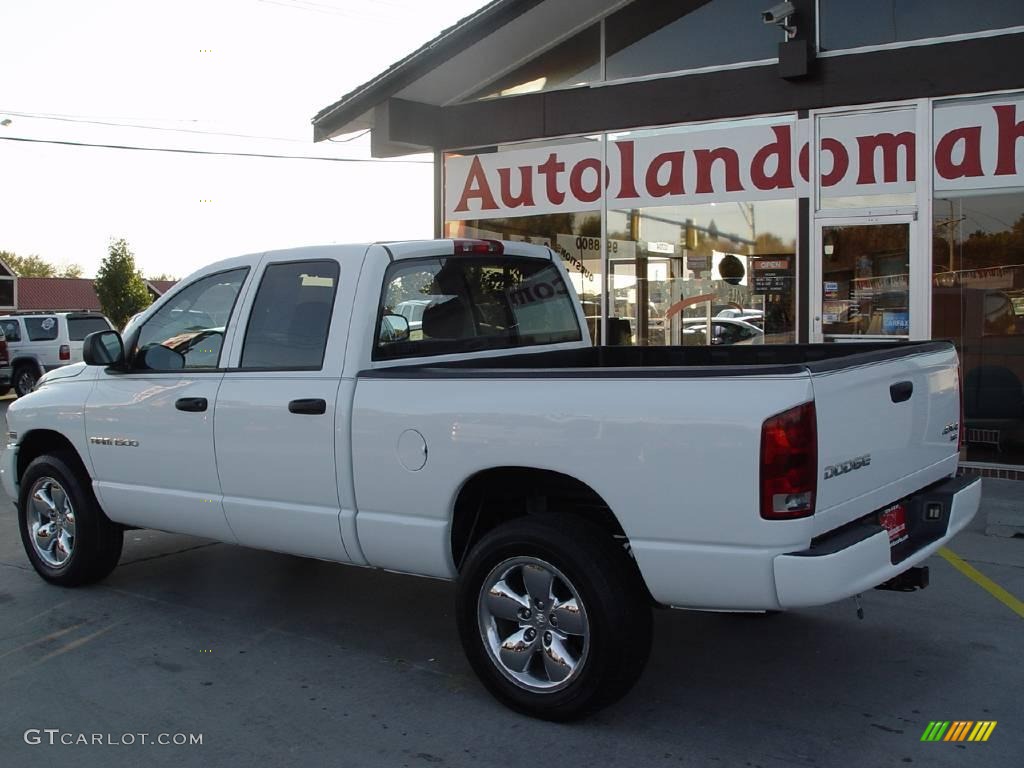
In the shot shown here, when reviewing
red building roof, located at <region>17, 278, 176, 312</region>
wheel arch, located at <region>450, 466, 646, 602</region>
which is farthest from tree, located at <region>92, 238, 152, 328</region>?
wheel arch, located at <region>450, 466, 646, 602</region>

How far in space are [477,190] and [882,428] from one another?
887 cm

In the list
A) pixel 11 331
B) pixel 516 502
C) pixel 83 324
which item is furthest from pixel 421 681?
pixel 83 324

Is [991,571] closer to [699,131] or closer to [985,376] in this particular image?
[985,376]

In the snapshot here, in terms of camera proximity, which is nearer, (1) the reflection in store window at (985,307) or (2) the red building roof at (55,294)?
(1) the reflection in store window at (985,307)

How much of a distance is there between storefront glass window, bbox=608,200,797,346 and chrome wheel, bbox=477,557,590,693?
692 cm

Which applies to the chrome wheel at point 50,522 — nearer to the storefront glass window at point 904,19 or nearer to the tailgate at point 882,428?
the tailgate at point 882,428

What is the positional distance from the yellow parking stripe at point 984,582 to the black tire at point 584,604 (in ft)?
8.94

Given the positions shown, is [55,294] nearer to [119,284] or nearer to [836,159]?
[119,284]

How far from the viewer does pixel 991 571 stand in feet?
21.2

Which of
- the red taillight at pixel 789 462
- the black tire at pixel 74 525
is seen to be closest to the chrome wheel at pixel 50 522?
the black tire at pixel 74 525

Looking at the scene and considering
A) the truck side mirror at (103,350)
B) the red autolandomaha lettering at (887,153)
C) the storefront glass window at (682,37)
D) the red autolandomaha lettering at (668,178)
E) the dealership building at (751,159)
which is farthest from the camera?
the red autolandomaha lettering at (668,178)

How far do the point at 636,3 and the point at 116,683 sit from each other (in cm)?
909

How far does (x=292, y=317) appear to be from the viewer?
512cm

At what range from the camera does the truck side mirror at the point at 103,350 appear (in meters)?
5.62
